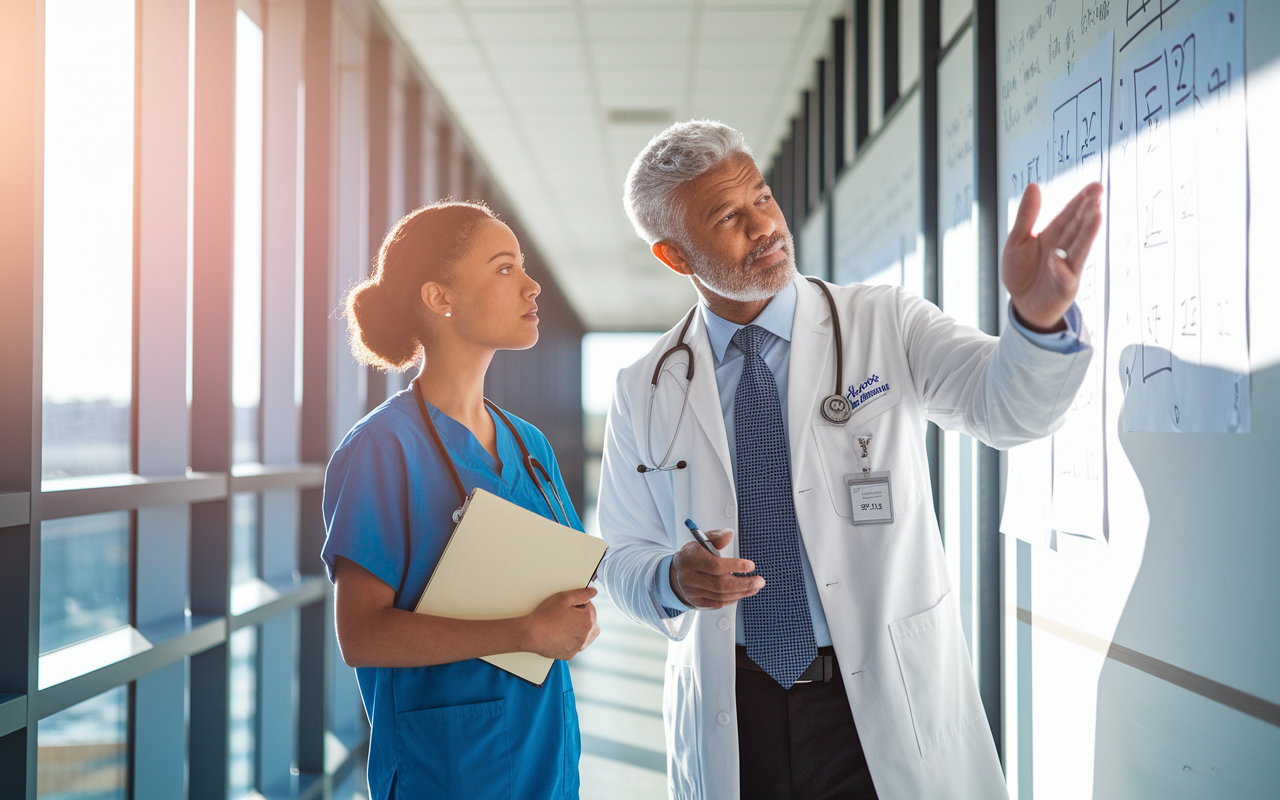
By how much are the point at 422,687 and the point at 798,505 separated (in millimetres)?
673

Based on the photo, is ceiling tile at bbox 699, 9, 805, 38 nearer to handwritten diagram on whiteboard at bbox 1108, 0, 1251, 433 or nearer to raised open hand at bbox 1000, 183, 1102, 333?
handwritten diagram on whiteboard at bbox 1108, 0, 1251, 433

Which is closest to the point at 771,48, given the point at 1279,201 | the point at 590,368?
the point at 1279,201

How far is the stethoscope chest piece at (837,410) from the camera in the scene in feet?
4.53

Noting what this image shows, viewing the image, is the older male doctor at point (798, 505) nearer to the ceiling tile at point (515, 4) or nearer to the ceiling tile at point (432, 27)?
the ceiling tile at point (515, 4)

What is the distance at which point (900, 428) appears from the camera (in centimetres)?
139

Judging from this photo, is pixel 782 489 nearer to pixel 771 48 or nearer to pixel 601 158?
pixel 771 48

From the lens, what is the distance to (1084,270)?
1469mm

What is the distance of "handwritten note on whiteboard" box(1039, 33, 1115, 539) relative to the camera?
1409 millimetres

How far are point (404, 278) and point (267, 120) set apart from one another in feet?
7.99

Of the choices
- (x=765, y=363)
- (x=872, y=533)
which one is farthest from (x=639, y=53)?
(x=872, y=533)

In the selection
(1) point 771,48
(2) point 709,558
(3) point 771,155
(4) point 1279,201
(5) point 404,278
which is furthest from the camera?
(3) point 771,155

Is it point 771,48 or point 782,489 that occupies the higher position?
point 771,48

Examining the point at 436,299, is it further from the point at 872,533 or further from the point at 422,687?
the point at 872,533

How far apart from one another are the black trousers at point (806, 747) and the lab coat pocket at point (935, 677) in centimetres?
11
